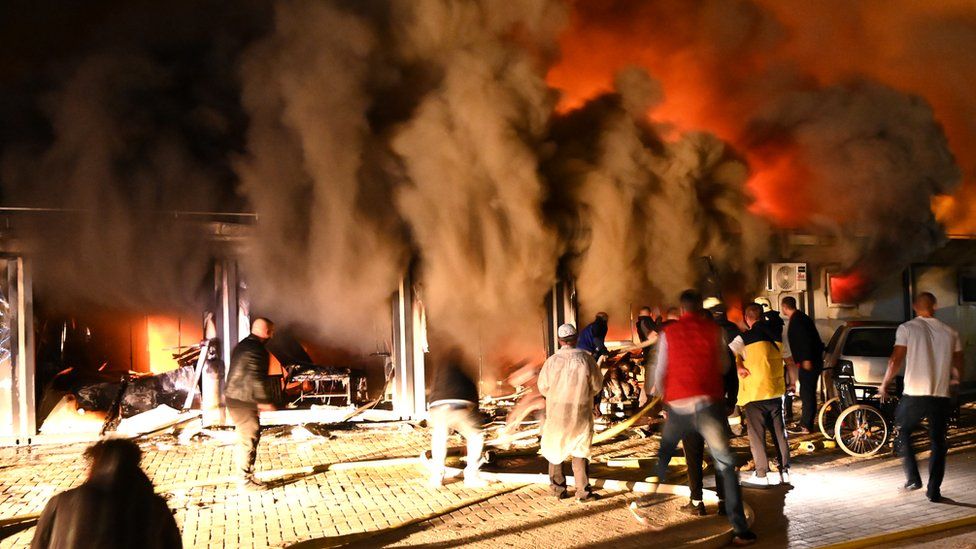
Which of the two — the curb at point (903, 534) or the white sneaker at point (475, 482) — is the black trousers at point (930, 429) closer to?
the curb at point (903, 534)

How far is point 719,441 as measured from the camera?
5.98 m

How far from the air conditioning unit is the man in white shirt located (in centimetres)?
849

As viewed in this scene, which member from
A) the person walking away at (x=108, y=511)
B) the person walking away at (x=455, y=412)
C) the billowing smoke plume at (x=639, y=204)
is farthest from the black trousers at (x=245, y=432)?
the billowing smoke plume at (x=639, y=204)

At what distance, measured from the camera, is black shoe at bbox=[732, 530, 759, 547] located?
591 centimetres

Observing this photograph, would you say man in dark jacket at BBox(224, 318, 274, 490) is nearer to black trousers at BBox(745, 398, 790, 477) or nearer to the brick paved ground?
the brick paved ground

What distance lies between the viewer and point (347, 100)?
43.3 feet

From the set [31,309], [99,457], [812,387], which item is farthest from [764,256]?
[99,457]

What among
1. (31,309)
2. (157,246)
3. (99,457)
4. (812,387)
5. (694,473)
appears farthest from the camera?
(157,246)

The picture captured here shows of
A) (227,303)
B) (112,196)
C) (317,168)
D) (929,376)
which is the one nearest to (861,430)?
(929,376)

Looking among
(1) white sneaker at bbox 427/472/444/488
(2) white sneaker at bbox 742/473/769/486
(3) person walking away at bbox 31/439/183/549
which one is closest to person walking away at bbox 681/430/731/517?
(2) white sneaker at bbox 742/473/769/486

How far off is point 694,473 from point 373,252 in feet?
25.2

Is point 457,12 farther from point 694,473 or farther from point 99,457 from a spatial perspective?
point 99,457

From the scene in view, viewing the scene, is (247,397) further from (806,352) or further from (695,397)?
(806,352)

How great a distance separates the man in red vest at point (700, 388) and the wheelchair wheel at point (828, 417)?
4460 millimetres
